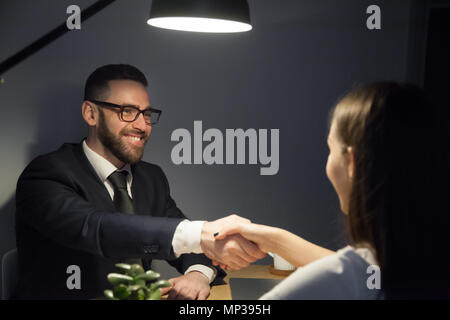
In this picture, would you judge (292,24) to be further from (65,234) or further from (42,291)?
(42,291)

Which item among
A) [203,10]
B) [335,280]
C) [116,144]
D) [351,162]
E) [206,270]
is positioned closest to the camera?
[335,280]

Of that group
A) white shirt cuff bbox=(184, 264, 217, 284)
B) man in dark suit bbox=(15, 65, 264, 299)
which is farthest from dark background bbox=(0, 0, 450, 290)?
white shirt cuff bbox=(184, 264, 217, 284)

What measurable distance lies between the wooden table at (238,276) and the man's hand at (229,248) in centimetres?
12

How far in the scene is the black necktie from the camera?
2.46 metres

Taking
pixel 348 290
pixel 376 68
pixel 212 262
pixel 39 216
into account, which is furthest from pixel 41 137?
pixel 348 290

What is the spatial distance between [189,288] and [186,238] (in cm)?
Answer: 19

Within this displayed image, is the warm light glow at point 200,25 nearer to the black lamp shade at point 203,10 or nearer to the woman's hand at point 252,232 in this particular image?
the black lamp shade at point 203,10

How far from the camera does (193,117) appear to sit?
2.87 metres

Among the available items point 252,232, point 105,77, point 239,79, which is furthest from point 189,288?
point 239,79

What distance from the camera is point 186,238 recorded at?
2.01 metres

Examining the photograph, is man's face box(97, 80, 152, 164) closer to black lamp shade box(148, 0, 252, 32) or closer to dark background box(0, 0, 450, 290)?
dark background box(0, 0, 450, 290)

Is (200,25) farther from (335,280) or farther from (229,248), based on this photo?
(335,280)

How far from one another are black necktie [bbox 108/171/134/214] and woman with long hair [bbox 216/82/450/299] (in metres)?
1.27

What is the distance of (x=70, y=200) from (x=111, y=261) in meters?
0.34
